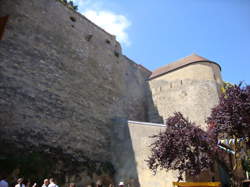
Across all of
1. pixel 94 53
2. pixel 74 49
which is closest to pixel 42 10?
pixel 74 49

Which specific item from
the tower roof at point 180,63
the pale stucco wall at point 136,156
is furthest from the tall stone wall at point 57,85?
the tower roof at point 180,63

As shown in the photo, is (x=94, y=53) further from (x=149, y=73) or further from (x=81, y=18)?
(x=149, y=73)

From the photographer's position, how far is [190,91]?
15062 millimetres

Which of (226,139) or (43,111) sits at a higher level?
(43,111)

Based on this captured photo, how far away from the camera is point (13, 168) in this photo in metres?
7.26

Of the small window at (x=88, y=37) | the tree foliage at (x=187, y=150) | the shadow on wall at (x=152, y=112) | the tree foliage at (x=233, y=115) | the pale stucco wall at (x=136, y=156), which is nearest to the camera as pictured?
the tree foliage at (x=187, y=150)

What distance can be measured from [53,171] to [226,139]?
21.0 ft

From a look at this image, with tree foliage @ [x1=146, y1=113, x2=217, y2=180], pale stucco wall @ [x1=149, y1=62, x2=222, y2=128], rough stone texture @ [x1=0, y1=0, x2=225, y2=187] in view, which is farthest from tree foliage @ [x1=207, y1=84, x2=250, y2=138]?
pale stucco wall @ [x1=149, y1=62, x2=222, y2=128]

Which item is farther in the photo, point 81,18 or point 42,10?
point 81,18

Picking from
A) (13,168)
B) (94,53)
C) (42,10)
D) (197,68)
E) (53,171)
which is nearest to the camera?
(13,168)

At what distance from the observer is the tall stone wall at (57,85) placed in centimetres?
847

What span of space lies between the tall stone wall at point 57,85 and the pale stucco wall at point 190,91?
9.76 feet

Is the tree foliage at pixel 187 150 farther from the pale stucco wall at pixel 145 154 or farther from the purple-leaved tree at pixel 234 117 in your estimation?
the pale stucco wall at pixel 145 154

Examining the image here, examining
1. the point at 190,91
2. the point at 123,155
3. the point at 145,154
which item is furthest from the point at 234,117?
the point at 190,91
